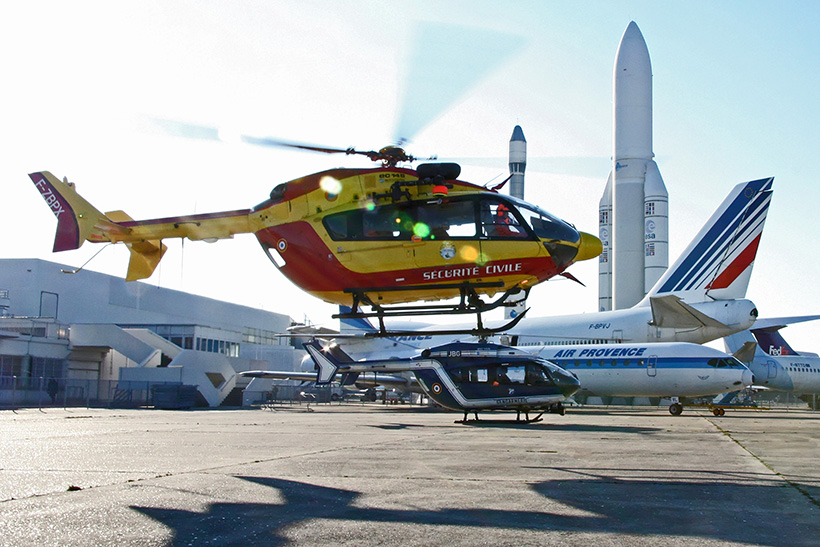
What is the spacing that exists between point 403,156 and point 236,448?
241 inches

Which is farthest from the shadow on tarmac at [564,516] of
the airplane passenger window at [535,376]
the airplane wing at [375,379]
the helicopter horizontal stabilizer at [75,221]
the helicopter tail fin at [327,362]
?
the airplane wing at [375,379]

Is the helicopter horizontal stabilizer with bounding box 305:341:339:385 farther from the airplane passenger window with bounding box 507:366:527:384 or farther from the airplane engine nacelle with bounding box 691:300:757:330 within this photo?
the airplane engine nacelle with bounding box 691:300:757:330

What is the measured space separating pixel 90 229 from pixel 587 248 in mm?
10495

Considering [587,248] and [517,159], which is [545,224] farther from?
[517,159]

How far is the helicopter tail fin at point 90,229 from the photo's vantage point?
635 inches

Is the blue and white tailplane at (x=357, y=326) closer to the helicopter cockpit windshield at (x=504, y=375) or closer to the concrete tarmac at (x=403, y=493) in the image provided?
the helicopter cockpit windshield at (x=504, y=375)

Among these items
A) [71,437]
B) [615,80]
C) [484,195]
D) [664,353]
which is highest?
[615,80]

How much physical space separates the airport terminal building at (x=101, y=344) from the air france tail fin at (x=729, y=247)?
27.9m

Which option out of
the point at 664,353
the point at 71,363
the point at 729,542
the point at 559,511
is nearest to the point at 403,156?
the point at 559,511

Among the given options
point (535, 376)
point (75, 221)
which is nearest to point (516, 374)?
point (535, 376)

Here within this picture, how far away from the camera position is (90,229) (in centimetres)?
1614

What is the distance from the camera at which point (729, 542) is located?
5.62 meters

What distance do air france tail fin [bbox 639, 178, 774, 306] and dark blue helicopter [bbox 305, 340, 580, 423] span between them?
1573 centimetres

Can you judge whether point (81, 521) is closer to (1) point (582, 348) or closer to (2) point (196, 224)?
(2) point (196, 224)
